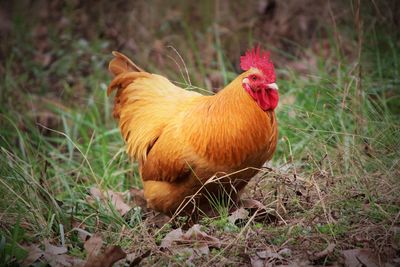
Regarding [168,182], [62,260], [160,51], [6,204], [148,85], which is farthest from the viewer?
[160,51]

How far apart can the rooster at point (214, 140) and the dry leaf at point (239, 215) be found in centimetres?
16

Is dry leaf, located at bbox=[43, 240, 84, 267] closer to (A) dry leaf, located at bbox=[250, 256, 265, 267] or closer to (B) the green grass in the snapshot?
(B) the green grass

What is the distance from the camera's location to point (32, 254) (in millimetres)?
3391

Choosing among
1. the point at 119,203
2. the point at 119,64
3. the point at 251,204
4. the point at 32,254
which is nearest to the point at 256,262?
the point at 251,204

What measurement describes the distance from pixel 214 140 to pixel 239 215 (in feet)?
1.87

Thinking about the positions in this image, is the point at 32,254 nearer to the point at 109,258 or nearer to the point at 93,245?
the point at 93,245

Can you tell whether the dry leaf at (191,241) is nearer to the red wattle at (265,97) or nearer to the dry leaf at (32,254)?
the dry leaf at (32,254)

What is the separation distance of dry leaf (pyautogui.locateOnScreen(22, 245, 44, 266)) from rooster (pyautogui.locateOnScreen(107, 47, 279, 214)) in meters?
1.17

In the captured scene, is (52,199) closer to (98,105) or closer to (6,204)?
(6,204)

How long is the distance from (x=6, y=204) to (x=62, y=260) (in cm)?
81

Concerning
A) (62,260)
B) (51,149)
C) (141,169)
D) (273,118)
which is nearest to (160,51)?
(51,149)

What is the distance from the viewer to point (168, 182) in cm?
429

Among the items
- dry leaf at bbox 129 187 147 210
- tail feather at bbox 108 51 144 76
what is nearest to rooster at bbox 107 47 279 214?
dry leaf at bbox 129 187 147 210

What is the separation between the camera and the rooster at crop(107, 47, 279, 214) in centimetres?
392
